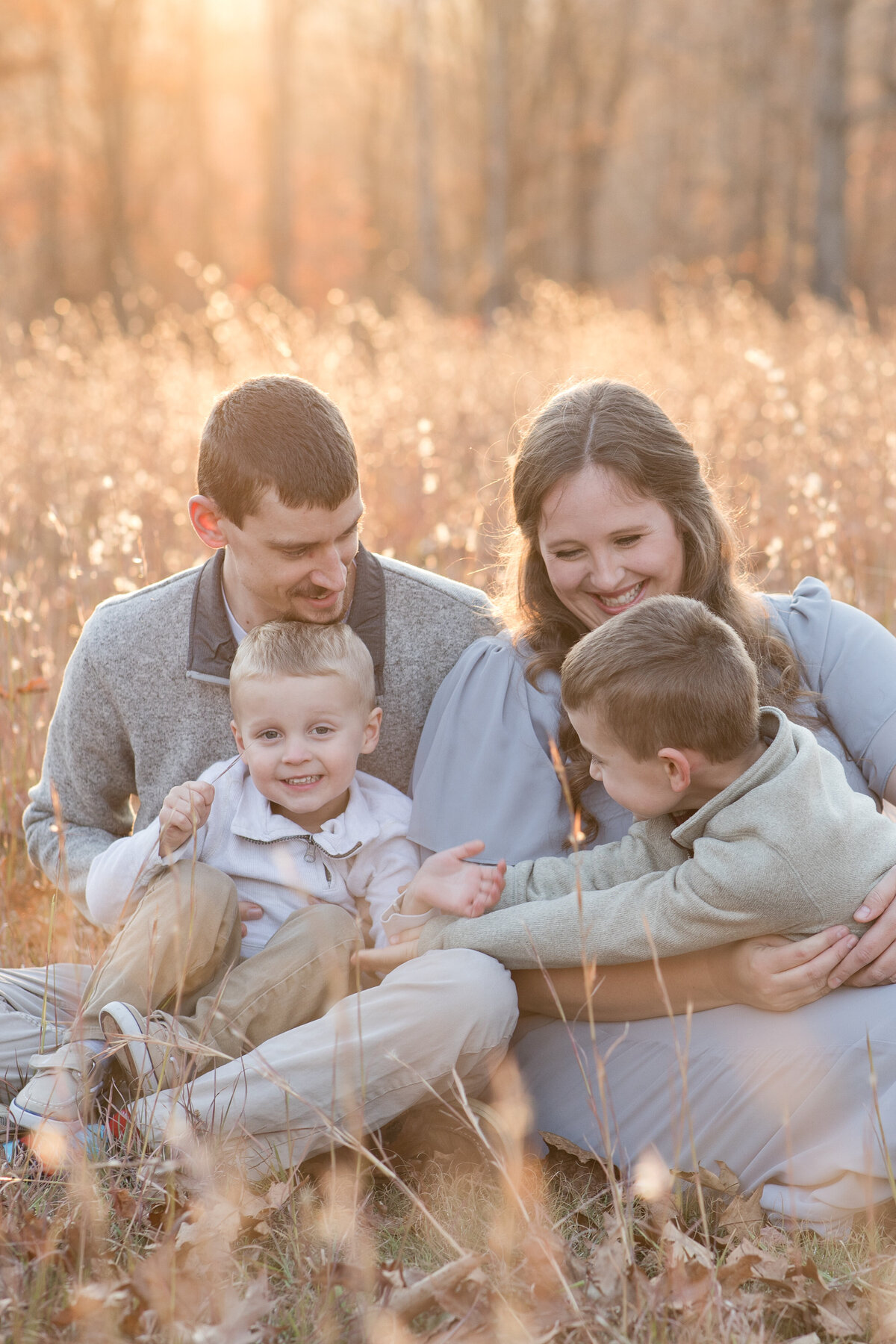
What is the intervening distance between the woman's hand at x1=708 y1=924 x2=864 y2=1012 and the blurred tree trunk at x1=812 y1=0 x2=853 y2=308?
14.3 metres

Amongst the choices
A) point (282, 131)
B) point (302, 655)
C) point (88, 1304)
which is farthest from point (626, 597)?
point (282, 131)

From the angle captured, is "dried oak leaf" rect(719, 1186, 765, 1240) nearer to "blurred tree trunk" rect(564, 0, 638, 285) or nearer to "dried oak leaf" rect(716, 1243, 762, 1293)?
"dried oak leaf" rect(716, 1243, 762, 1293)

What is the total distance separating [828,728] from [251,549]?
4.32ft

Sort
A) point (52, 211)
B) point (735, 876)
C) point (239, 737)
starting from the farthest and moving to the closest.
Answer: point (52, 211) → point (239, 737) → point (735, 876)

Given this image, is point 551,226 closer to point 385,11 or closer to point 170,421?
point 385,11

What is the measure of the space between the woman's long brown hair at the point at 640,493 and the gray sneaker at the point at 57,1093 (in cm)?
111

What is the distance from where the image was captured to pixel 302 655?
8.64 feet

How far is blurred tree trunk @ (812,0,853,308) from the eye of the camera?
14.4 metres

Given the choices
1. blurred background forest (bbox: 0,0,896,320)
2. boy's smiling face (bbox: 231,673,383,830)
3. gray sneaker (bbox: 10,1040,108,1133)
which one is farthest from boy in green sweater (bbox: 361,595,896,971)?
blurred background forest (bbox: 0,0,896,320)

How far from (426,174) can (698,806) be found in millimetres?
16914

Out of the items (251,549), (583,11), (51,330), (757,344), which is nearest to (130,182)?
(583,11)

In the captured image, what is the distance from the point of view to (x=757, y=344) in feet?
28.5

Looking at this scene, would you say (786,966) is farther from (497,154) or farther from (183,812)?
(497,154)

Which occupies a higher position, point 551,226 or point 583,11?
point 583,11
